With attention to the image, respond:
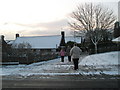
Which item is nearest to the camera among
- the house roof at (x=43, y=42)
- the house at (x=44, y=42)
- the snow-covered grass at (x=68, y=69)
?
the snow-covered grass at (x=68, y=69)

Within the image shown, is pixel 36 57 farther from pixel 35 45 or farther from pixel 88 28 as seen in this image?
pixel 35 45

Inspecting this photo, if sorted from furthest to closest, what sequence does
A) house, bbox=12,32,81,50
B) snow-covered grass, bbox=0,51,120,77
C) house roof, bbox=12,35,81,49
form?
1. house roof, bbox=12,35,81,49
2. house, bbox=12,32,81,50
3. snow-covered grass, bbox=0,51,120,77

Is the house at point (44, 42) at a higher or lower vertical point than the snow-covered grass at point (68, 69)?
higher

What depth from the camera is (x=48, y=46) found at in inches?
2248

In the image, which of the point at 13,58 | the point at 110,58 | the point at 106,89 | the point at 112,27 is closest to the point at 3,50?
the point at 13,58

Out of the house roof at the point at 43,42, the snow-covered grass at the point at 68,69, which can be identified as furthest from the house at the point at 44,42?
the snow-covered grass at the point at 68,69

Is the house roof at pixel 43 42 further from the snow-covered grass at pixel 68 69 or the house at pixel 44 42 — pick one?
the snow-covered grass at pixel 68 69

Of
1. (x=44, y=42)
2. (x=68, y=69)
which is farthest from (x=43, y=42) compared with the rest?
(x=68, y=69)

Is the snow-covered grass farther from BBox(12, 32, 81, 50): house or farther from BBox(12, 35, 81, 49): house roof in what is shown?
BBox(12, 35, 81, 49): house roof

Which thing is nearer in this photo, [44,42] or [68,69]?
[68,69]

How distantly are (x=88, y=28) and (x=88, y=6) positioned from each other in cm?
473

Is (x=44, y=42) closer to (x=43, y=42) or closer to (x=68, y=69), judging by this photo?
(x=43, y=42)

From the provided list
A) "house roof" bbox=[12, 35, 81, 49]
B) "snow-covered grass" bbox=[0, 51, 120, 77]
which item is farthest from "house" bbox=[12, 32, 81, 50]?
"snow-covered grass" bbox=[0, 51, 120, 77]

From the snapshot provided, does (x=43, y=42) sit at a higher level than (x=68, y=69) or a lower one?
higher
